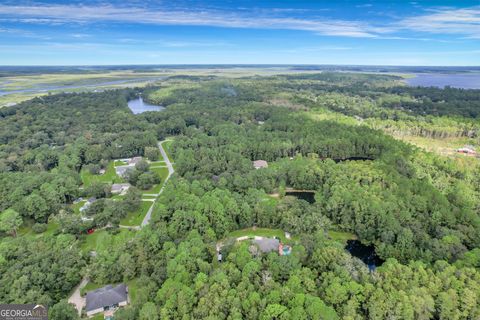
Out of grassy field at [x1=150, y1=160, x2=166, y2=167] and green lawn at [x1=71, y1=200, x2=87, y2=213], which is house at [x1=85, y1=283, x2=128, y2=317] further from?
grassy field at [x1=150, y1=160, x2=166, y2=167]

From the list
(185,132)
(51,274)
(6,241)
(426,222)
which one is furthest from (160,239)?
(185,132)

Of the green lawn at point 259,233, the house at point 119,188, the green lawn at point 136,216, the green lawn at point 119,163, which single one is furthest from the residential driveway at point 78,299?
the green lawn at point 119,163

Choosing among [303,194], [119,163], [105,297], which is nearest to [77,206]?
[119,163]

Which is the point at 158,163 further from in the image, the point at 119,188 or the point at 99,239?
the point at 99,239

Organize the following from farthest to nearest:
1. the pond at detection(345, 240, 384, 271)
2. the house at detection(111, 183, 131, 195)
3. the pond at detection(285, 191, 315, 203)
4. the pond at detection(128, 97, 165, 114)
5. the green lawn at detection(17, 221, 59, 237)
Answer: the pond at detection(128, 97, 165, 114) < the house at detection(111, 183, 131, 195) < the pond at detection(285, 191, 315, 203) < the green lawn at detection(17, 221, 59, 237) < the pond at detection(345, 240, 384, 271)

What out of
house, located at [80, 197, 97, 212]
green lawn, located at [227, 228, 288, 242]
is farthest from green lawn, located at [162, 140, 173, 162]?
green lawn, located at [227, 228, 288, 242]
